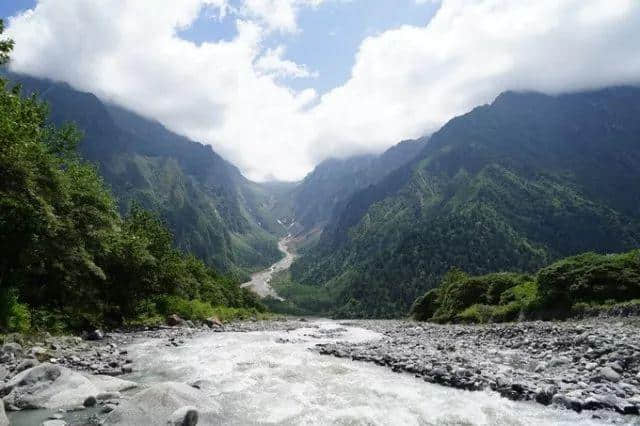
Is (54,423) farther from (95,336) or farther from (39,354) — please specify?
(95,336)

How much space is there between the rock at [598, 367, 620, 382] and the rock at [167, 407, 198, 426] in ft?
45.3

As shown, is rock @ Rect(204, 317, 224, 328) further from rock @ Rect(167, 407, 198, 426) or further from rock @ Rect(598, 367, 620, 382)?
rock @ Rect(598, 367, 620, 382)

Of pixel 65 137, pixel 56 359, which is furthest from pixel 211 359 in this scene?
pixel 65 137

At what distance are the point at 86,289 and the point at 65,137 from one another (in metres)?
20.9

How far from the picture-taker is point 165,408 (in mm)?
12656

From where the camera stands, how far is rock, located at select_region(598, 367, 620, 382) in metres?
14.8

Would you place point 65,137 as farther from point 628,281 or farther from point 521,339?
point 628,281

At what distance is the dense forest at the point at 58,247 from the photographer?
23781mm

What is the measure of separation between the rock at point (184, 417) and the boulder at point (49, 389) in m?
4.27

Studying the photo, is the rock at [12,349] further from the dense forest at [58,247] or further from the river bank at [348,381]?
the dense forest at [58,247]

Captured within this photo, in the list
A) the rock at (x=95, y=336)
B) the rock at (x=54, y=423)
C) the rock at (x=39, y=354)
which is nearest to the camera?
the rock at (x=54, y=423)

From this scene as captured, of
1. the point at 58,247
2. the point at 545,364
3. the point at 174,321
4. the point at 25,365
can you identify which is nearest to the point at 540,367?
the point at 545,364

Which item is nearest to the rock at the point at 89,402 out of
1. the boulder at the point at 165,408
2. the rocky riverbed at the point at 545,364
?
the boulder at the point at 165,408

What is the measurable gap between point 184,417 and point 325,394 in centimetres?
598
